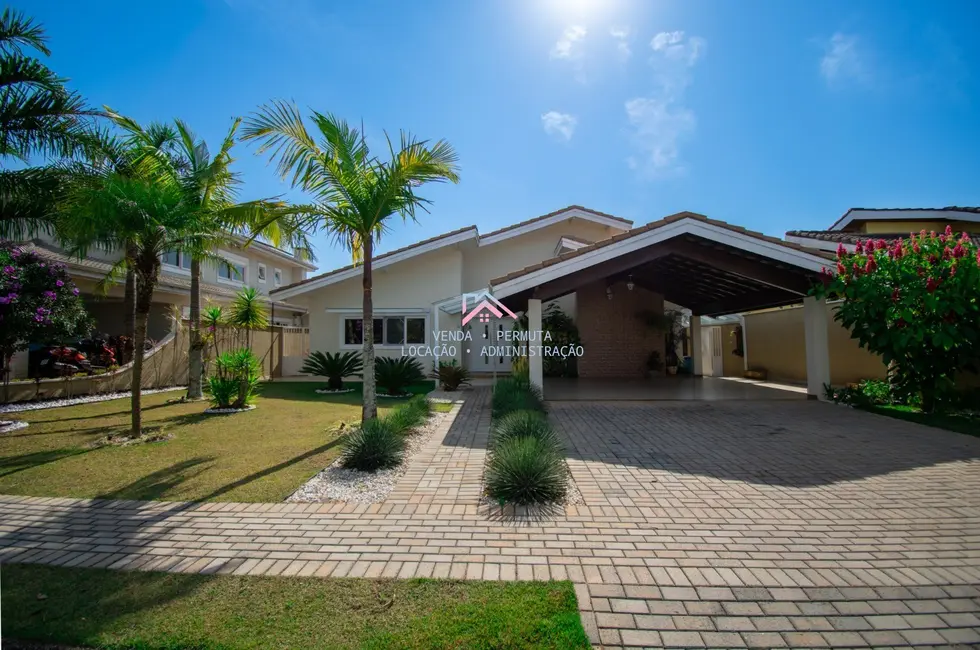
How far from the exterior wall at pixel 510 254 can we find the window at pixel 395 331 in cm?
285

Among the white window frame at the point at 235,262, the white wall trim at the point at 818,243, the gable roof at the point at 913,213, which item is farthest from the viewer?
the white window frame at the point at 235,262

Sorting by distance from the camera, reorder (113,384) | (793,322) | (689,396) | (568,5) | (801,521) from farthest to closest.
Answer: (793,322)
(113,384)
(689,396)
(568,5)
(801,521)

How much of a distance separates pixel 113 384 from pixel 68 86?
24.7 ft

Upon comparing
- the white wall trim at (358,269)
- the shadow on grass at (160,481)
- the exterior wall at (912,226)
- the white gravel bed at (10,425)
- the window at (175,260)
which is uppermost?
the exterior wall at (912,226)

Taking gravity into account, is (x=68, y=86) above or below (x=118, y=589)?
above

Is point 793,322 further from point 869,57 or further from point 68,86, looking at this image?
point 68,86

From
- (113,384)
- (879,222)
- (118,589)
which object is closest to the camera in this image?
(118,589)

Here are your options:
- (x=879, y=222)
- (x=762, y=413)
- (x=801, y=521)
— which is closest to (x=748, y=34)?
(x=762, y=413)

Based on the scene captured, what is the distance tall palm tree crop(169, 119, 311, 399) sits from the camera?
26.7 ft

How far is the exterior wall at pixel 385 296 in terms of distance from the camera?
1811 centimetres

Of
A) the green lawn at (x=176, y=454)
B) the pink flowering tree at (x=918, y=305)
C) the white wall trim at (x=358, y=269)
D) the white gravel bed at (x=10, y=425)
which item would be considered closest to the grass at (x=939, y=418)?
the pink flowering tree at (x=918, y=305)

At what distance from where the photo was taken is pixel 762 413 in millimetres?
9203

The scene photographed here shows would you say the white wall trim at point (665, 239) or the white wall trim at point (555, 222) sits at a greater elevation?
the white wall trim at point (555, 222)

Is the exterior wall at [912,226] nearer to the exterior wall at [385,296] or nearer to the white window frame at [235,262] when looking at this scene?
the exterior wall at [385,296]
